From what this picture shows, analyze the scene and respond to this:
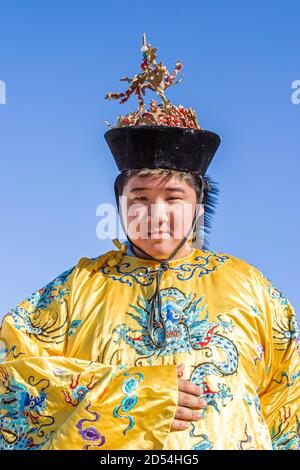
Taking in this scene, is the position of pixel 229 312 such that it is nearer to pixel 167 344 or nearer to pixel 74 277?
pixel 167 344

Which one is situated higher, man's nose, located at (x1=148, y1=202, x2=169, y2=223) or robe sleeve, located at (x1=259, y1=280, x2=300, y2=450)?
man's nose, located at (x1=148, y1=202, x2=169, y2=223)

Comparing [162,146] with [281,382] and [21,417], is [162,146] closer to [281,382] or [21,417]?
[281,382]

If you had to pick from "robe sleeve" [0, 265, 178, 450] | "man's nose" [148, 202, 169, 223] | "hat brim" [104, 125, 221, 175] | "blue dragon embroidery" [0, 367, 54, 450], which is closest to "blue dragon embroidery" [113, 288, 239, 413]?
"robe sleeve" [0, 265, 178, 450]

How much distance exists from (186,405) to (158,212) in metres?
1.04

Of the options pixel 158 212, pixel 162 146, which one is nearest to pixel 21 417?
pixel 158 212

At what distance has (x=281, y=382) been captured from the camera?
4.89 meters

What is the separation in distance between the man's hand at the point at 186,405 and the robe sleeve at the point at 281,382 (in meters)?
0.58

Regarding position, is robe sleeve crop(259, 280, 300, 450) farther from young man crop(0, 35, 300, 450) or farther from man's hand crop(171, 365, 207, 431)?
man's hand crop(171, 365, 207, 431)

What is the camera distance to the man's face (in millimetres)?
4895

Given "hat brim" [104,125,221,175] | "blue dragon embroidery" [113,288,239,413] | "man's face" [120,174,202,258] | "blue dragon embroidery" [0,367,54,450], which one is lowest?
"blue dragon embroidery" [0,367,54,450]

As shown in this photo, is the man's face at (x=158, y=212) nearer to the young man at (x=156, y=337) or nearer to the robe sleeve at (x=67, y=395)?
the young man at (x=156, y=337)

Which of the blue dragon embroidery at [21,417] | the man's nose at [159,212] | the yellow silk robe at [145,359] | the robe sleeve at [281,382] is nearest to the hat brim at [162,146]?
the man's nose at [159,212]

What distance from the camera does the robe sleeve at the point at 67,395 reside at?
4242 mm
